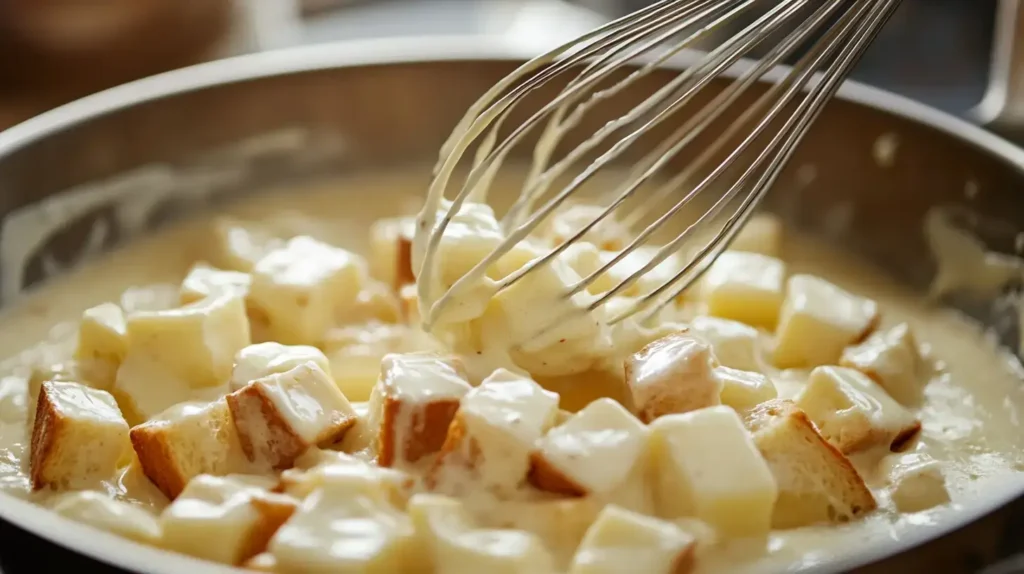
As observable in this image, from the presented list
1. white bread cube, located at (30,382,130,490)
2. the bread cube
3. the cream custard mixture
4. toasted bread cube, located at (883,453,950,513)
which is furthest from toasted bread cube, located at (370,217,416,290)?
toasted bread cube, located at (883,453,950,513)

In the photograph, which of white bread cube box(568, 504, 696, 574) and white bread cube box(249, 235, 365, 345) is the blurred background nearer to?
white bread cube box(249, 235, 365, 345)

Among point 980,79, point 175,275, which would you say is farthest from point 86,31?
point 980,79

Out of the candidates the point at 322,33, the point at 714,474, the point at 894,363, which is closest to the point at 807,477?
the point at 714,474

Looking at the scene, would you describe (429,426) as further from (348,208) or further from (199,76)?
(199,76)

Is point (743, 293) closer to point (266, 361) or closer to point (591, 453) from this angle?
point (591, 453)

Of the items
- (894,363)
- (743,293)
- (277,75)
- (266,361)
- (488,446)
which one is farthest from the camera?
(277,75)

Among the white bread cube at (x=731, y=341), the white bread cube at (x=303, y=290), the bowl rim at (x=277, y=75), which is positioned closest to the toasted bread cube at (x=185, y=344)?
the white bread cube at (x=303, y=290)
